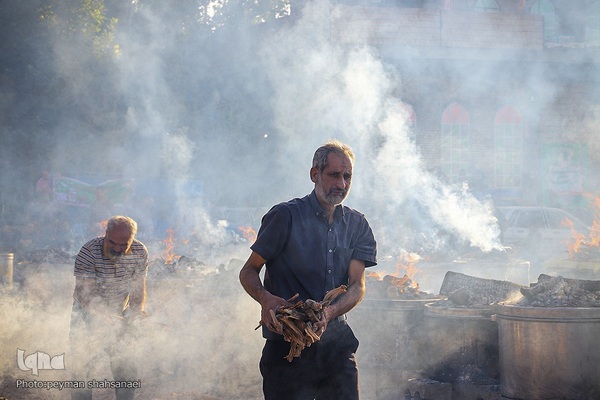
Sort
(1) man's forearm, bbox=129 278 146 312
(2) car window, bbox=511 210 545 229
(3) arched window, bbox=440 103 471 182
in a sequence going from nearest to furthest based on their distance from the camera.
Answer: (1) man's forearm, bbox=129 278 146 312
(2) car window, bbox=511 210 545 229
(3) arched window, bbox=440 103 471 182

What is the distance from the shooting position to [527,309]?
582cm

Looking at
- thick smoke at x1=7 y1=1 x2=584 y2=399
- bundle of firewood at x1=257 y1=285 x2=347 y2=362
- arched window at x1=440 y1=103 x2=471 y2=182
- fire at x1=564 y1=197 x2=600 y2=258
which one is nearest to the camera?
bundle of firewood at x1=257 y1=285 x2=347 y2=362

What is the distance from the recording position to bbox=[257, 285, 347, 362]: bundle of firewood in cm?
335

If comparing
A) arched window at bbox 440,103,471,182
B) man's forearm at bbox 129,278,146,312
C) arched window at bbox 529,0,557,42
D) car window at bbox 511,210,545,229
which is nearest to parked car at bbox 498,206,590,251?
car window at bbox 511,210,545,229

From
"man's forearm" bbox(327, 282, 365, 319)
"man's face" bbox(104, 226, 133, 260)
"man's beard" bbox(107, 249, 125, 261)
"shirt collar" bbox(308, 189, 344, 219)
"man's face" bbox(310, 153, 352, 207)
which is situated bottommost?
"man's forearm" bbox(327, 282, 365, 319)

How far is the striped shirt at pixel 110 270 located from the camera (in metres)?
5.89

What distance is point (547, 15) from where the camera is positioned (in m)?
26.2

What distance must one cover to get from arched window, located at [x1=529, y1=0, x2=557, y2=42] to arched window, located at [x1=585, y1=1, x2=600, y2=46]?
1.21m

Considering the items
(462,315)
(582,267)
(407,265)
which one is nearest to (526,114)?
(582,267)

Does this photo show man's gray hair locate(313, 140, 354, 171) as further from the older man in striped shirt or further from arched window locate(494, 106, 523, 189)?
arched window locate(494, 106, 523, 189)

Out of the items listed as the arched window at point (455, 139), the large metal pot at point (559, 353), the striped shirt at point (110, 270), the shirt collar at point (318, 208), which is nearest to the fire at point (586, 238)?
the arched window at point (455, 139)

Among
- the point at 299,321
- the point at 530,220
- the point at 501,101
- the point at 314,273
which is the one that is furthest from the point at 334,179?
the point at 501,101

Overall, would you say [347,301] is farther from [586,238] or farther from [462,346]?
[586,238]

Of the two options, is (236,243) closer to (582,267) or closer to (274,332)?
(582,267)
